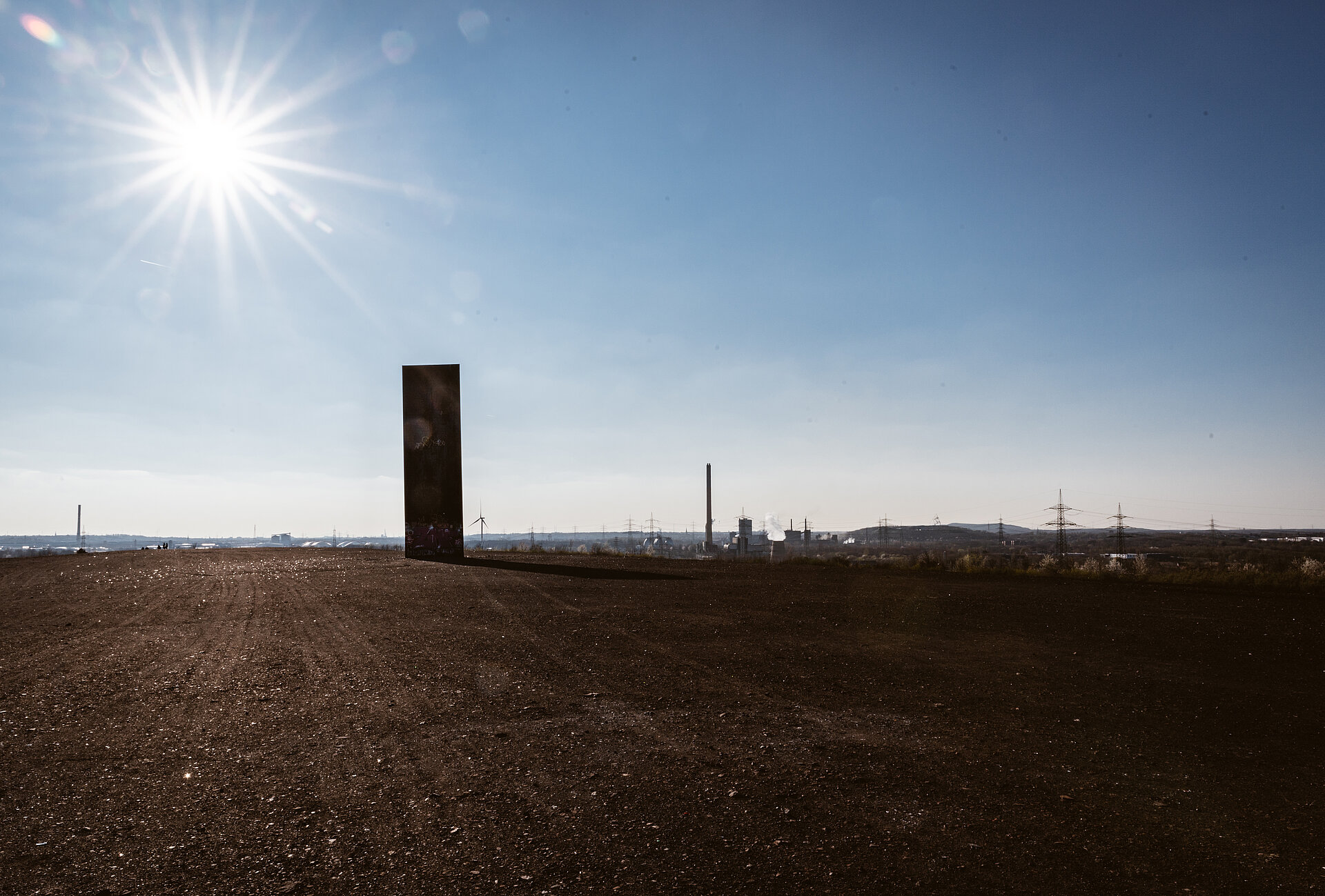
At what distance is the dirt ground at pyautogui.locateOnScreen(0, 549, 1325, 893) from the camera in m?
3.29

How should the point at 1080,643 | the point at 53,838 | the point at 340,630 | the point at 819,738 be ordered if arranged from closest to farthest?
the point at 53,838 → the point at 819,738 → the point at 1080,643 → the point at 340,630

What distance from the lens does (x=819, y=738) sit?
5.16m

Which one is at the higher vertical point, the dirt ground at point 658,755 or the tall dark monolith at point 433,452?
the tall dark monolith at point 433,452

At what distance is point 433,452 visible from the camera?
26.4 metres

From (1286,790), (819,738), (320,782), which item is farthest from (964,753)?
(320,782)

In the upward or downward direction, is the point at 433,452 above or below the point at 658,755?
above

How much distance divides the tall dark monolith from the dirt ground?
15647mm

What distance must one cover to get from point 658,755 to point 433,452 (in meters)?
23.2

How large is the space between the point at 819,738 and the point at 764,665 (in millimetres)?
2423

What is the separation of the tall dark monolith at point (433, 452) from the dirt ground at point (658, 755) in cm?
1565

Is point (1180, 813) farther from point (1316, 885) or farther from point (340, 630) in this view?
point (340, 630)

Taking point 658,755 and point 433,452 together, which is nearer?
point 658,755

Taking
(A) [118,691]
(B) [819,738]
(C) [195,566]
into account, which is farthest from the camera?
(C) [195,566]

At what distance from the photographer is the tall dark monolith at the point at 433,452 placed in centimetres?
2625
